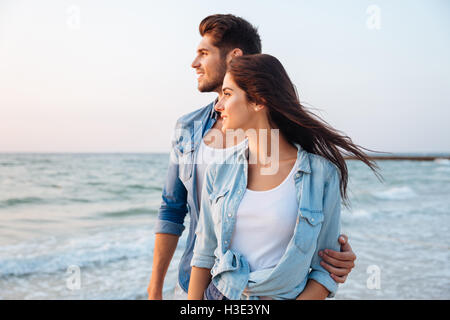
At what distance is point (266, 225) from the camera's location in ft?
5.18

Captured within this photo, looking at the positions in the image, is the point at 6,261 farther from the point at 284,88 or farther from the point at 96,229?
the point at 284,88

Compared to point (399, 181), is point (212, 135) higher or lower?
higher

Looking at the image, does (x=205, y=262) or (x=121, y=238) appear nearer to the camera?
(x=205, y=262)

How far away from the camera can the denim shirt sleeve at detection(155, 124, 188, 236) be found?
2199mm

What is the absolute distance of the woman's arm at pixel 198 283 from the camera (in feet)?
5.58

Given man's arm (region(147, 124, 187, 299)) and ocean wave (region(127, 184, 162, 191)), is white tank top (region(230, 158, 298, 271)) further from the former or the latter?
ocean wave (region(127, 184, 162, 191))

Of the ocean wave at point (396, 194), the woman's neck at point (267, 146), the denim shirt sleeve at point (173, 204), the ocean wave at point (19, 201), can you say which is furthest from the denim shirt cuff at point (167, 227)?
the ocean wave at point (396, 194)

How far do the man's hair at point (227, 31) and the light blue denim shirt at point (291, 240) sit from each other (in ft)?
2.57

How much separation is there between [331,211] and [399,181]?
20.0 meters

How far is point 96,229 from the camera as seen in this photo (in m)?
9.45

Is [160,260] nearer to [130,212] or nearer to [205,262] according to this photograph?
[205,262]

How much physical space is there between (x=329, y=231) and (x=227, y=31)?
1182 mm

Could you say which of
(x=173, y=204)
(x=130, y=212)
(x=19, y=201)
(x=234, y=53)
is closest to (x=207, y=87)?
(x=234, y=53)
